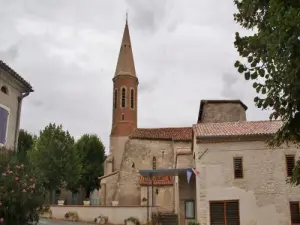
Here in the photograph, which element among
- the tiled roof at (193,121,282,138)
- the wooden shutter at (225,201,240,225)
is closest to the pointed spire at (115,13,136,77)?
the tiled roof at (193,121,282,138)

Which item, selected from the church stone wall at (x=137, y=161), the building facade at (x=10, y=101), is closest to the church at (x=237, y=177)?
the church stone wall at (x=137, y=161)

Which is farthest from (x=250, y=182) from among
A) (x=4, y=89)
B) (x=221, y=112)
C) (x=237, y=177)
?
(x=4, y=89)

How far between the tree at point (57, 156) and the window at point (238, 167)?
2252cm

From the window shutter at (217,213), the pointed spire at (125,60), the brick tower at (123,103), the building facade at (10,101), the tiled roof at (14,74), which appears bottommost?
the window shutter at (217,213)

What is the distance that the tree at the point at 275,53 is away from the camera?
8.08m

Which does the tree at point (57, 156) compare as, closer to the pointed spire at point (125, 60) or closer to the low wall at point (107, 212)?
the low wall at point (107, 212)

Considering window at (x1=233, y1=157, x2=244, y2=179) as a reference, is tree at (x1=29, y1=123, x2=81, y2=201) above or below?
above

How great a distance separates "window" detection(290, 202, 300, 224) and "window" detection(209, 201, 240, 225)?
3148 millimetres

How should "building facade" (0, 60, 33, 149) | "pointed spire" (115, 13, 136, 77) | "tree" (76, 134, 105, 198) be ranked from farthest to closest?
"pointed spire" (115, 13, 136, 77) → "tree" (76, 134, 105, 198) → "building facade" (0, 60, 33, 149)

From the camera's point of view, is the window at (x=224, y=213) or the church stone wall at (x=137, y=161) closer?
the window at (x=224, y=213)

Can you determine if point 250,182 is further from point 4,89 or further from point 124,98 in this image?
point 124,98

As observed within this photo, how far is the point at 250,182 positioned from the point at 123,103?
3064 cm

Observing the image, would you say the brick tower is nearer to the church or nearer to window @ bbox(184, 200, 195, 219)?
the church

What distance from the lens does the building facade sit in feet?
54.4
